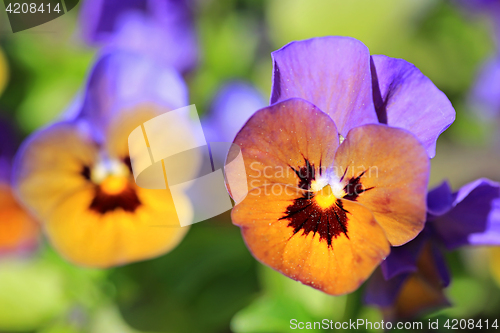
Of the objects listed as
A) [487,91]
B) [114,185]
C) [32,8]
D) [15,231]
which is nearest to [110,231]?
[114,185]

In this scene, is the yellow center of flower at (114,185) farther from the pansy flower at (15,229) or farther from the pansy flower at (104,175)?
the pansy flower at (15,229)

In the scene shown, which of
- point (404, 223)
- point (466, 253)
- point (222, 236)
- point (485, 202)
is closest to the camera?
point (404, 223)

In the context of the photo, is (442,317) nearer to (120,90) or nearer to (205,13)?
(120,90)

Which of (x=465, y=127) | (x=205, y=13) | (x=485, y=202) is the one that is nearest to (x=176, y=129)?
(x=485, y=202)

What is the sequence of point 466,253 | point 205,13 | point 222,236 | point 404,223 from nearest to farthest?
1. point 404,223
2. point 222,236
3. point 466,253
4. point 205,13

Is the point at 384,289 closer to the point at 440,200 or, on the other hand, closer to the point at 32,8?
the point at 440,200

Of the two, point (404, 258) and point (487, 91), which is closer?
point (404, 258)
